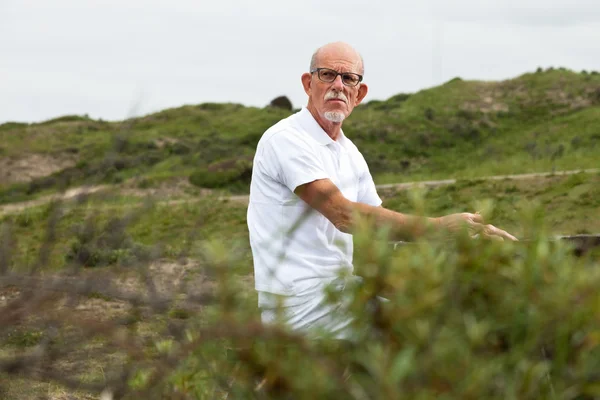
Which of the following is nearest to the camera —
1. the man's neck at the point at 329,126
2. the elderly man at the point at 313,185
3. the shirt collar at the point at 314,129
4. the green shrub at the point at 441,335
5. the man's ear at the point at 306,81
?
the green shrub at the point at 441,335

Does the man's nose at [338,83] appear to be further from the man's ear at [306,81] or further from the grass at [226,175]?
the grass at [226,175]

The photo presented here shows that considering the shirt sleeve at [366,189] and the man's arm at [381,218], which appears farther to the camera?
the shirt sleeve at [366,189]

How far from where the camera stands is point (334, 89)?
Result: 439 centimetres

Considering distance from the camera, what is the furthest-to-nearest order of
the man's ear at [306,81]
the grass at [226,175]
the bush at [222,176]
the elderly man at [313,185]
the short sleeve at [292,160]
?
the bush at [222,176] → the man's ear at [306,81] → the short sleeve at [292,160] → the elderly man at [313,185] → the grass at [226,175]

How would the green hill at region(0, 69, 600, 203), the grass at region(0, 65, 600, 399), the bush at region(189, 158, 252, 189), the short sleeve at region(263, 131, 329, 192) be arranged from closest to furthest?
1. the grass at region(0, 65, 600, 399)
2. the short sleeve at region(263, 131, 329, 192)
3. the bush at region(189, 158, 252, 189)
4. the green hill at region(0, 69, 600, 203)

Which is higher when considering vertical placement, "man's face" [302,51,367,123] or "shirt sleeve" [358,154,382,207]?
"man's face" [302,51,367,123]

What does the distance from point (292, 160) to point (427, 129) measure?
38.3 meters

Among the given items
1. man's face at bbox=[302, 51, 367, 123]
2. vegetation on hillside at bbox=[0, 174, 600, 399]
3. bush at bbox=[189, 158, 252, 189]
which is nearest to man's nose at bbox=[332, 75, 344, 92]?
man's face at bbox=[302, 51, 367, 123]

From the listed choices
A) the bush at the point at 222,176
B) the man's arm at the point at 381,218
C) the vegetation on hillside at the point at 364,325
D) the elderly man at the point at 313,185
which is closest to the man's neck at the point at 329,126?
the elderly man at the point at 313,185

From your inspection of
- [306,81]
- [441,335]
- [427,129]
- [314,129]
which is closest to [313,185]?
[314,129]

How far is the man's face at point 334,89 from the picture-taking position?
435 cm

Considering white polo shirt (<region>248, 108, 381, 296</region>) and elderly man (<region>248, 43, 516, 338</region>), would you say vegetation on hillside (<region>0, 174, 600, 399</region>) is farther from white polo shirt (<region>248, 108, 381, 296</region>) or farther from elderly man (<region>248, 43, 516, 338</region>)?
white polo shirt (<region>248, 108, 381, 296</region>)

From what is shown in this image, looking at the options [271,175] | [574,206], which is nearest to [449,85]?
[574,206]

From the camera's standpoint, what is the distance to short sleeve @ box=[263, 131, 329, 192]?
151 inches
